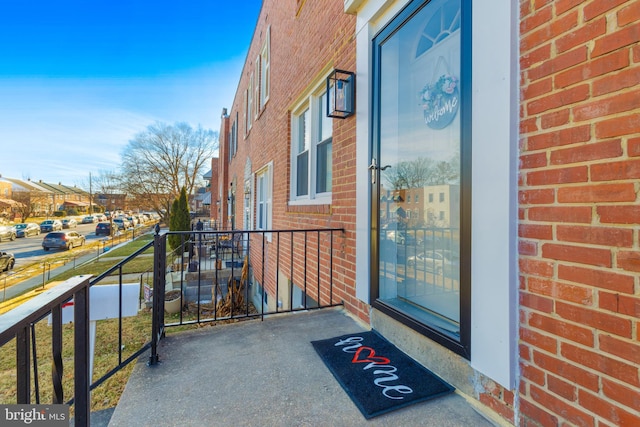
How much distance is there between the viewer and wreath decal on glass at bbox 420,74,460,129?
1.79 m

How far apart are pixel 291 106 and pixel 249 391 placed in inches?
164

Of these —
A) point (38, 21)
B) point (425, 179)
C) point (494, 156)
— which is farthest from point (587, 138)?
point (38, 21)

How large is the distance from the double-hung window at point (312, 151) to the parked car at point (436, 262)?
157 centimetres

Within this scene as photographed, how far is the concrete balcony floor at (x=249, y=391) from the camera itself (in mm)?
1432

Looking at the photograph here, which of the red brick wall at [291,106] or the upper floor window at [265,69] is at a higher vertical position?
the upper floor window at [265,69]

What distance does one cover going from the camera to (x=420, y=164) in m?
2.08

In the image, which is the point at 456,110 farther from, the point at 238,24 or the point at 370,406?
the point at 238,24

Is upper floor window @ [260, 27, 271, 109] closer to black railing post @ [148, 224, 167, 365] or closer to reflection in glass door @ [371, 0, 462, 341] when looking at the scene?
reflection in glass door @ [371, 0, 462, 341]

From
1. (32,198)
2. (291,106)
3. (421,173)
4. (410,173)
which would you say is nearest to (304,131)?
(291,106)

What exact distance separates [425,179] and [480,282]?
80cm

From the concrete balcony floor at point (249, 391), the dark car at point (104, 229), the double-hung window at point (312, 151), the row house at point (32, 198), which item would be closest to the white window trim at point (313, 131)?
the double-hung window at point (312, 151)

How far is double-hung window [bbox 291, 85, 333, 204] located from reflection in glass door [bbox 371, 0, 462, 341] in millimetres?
1235

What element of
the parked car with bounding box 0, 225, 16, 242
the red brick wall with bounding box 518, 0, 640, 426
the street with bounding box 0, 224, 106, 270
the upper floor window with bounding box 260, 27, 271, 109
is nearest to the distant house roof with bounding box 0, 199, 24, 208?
the parked car with bounding box 0, 225, 16, 242

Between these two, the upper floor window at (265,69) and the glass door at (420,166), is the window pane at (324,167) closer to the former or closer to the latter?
the glass door at (420,166)
